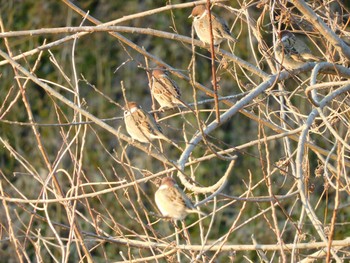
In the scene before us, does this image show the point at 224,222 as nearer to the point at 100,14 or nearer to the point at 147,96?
the point at 147,96

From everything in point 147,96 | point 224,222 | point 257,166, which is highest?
point 147,96

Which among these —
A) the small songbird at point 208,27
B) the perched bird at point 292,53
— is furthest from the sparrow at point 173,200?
the small songbird at point 208,27

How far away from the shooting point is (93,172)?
27.7 feet

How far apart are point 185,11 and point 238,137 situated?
4.31 ft

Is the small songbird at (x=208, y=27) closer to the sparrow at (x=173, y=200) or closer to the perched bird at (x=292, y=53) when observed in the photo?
the perched bird at (x=292, y=53)

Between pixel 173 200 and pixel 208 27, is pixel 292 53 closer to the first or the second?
pixel 208 27

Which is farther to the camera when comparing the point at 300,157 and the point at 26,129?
the point at 26,129

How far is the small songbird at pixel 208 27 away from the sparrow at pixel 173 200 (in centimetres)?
102

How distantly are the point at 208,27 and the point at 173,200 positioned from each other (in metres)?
1.30

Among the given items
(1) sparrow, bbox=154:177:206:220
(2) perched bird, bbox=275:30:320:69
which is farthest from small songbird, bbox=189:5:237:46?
(1) sparrow, bbox=154:177:206:220

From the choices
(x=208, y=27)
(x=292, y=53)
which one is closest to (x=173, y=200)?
(x=292, y=53)

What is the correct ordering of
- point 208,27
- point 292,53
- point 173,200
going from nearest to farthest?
point 173,200
point 292,53
point 208,27

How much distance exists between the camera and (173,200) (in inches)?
143

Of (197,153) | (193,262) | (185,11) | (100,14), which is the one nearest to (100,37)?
(100,14)
